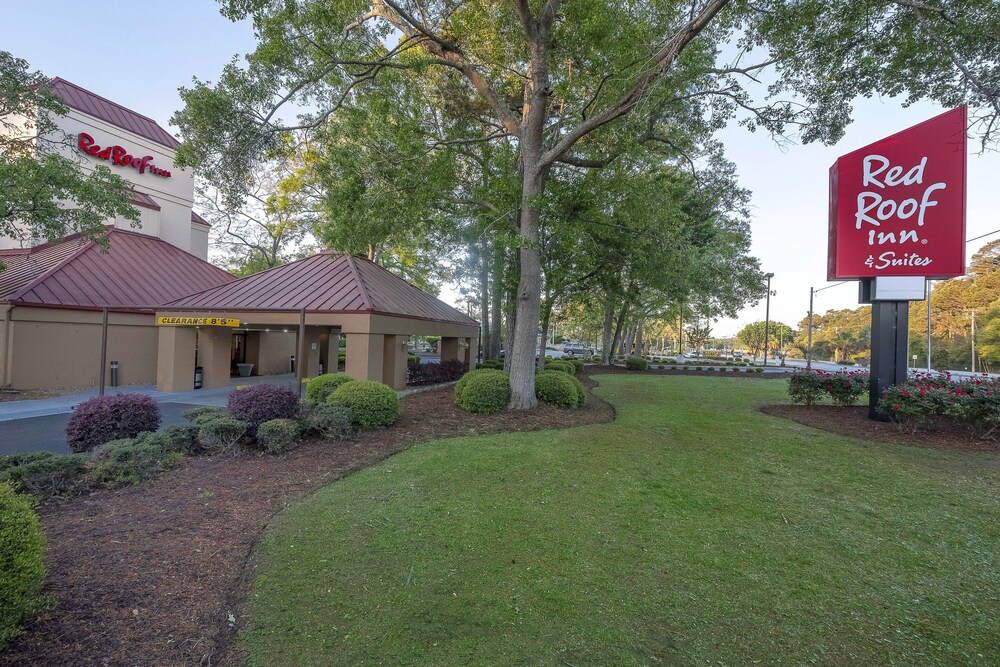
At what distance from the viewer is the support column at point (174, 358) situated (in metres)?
14.5

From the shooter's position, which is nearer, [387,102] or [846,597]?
[846,597]

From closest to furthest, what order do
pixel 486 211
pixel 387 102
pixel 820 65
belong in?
1. pixel 820 65
2. pixel 387 102
3. pixel 486 211

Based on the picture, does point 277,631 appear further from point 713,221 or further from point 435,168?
point 713,221

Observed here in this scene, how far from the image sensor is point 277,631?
3041 millimetres

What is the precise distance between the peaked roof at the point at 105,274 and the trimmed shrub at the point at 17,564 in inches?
586

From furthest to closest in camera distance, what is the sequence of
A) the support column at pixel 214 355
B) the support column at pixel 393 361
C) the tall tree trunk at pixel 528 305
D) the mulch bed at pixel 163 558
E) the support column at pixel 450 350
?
the support column at pixel 450 350, the support column at pixel 214 355, the support column at pixel 393 361, the tall tree trunk at pixel 528 305, the mulch bed at pixel 163 558

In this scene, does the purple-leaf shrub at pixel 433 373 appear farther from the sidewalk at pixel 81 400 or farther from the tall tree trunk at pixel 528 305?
the tall tree trunk at pixel 528 305

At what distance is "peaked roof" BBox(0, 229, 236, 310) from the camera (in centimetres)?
1442

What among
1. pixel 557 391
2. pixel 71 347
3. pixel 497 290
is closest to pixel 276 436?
pixel 557 391

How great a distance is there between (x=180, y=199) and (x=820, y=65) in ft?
81.6

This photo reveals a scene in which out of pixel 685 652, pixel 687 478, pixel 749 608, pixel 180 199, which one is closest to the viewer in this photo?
pixel 685 652

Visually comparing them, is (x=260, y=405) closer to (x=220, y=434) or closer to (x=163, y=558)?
(x=220, y=434)

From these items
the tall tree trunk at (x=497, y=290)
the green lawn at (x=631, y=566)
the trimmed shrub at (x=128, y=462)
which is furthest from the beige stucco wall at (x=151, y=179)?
the green lawn at (x=631, y=566)

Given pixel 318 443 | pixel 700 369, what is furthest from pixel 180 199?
pixel 700 369
